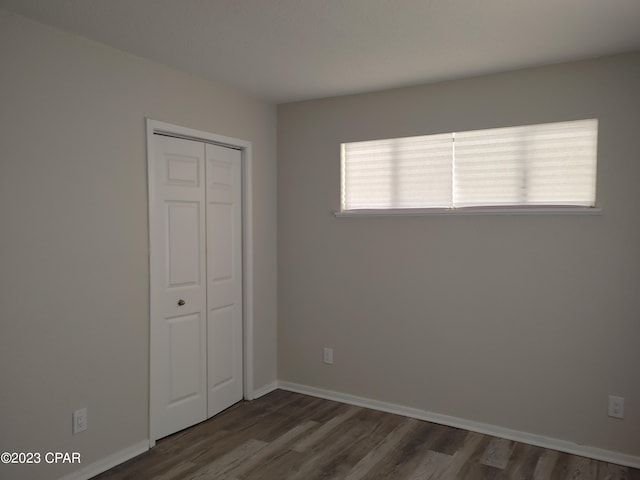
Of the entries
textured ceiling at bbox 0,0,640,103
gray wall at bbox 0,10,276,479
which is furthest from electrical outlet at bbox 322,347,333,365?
textured ceiling at bbox 0,0,640,103

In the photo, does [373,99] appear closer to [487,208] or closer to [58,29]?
[487,208]

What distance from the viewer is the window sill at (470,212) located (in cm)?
310

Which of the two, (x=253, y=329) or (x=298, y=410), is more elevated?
(x=253, y=329)

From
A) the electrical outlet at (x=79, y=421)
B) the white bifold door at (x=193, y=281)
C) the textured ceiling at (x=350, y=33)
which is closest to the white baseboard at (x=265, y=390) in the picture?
the white bifold door at (x=193, y=281)

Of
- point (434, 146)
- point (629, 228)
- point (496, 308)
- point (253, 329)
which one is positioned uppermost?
point (434, 146)

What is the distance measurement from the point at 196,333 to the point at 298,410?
103cm

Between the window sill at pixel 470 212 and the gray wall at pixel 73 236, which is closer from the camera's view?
the gray wall at pixel 73 236

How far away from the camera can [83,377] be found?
279 centimetres

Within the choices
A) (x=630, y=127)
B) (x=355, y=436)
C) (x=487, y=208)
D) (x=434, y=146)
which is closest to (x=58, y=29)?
(x=434, y=146)

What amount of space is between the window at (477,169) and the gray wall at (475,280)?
0.08m

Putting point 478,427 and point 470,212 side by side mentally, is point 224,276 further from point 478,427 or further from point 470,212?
point 478,427

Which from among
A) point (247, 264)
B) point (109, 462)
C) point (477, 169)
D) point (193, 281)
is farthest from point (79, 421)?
point (477, 169)

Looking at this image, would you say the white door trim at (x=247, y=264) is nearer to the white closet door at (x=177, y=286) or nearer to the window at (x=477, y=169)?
the white closet door at (x=177, y=286)

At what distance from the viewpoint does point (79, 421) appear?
9.07ft
